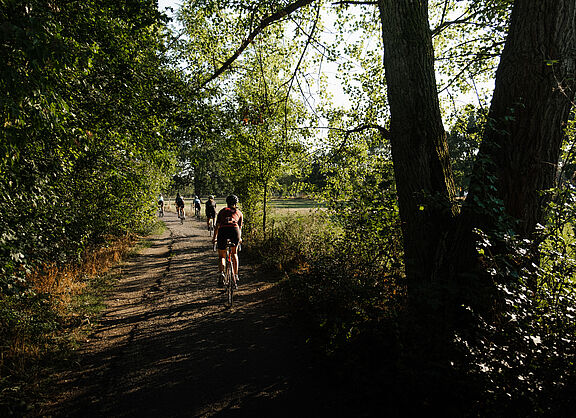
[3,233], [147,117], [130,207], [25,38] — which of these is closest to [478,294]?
[25,38]

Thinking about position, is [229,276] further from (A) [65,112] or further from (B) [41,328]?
(A) [65,112]

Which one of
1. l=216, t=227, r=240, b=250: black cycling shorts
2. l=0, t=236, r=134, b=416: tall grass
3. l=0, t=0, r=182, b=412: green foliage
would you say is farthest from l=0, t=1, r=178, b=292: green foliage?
l=216, t=227, r=240, b=250: black cycling shorts

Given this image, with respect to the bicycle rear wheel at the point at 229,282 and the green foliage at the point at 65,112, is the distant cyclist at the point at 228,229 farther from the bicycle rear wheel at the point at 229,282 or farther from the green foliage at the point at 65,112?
the green foliage at the point at 65,112

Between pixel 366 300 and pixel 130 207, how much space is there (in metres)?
10.3

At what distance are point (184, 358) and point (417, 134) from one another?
486 centimetres

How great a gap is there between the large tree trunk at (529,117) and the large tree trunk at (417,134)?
0.55 m

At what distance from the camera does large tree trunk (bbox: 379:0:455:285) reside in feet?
11.4

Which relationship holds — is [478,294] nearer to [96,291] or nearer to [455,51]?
[455,51]

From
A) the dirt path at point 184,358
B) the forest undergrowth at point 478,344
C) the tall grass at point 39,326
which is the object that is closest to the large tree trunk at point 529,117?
the forest undergrowth at point 478,344

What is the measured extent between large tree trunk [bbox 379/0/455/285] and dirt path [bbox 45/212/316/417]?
8.54 ft

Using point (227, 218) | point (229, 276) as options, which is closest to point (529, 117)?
point (227, 218)

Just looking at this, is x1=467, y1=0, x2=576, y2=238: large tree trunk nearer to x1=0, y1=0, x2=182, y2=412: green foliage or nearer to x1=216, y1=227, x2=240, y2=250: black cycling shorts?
x1=0, y1=0, x2=182, y2=412: green foliage

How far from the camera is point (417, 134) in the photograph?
3537mm

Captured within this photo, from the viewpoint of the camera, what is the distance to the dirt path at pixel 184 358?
3357 millimetres
